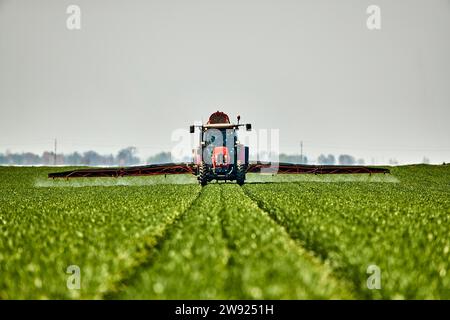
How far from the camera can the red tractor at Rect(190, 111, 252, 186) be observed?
3095 centimetres

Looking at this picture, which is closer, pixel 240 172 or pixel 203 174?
pixel 203 174

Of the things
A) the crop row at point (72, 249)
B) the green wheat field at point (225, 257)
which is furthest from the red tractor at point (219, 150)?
the green wheat field at point (225, 257)

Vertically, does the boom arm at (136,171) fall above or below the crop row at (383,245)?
above

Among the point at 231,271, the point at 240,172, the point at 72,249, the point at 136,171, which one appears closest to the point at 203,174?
the point at 240,172

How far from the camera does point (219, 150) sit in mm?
31078

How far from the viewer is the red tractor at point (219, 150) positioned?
3095 cm

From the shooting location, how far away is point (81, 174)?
4203 centimetres

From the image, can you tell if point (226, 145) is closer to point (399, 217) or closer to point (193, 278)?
point (399, 217)

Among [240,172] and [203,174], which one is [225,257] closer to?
[203,174]

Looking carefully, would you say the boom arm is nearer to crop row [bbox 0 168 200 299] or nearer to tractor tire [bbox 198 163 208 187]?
tractor tire [bbox 198 163 208 187]

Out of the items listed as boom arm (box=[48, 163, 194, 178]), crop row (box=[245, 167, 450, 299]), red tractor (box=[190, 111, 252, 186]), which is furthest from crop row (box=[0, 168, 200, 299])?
boom arm (box=[48, 163, 194, 178])

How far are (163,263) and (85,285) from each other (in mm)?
1478

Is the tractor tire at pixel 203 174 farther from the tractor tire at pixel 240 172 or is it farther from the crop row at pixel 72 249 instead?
the crop row at pixel 72 249
